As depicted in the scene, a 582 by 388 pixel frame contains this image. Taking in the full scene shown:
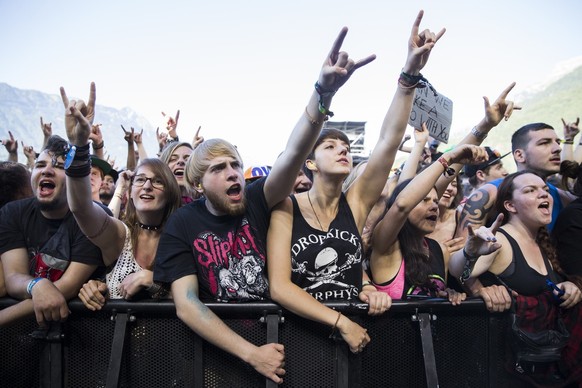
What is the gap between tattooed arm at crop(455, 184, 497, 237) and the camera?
3645mm

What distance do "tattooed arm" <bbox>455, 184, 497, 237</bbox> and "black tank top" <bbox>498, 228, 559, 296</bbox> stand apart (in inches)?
20.1

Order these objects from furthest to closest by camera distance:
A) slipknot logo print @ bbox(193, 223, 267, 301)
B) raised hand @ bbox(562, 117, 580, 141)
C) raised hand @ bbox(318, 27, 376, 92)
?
raised hand @ bbox(562, 117, 580, 141) < slipknot logo print @ bbox(193, 223, 267, 301) < raised hand @ bbox(318, 27, 376, 92)

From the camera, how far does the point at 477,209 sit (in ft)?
12.0

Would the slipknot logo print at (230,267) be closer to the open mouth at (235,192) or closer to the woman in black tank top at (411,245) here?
the open mouth at (235,192)

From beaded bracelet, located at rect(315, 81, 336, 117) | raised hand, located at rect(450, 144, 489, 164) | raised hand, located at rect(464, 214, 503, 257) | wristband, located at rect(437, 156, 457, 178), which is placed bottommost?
raised hand, located at rect(464, 214, 503, 257)

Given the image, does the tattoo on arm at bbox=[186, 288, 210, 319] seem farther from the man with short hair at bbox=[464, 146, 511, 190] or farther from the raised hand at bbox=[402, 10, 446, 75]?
the man with short hair at bbox=[464, 146, 511, 190]

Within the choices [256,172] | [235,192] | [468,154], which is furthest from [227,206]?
[256,172]

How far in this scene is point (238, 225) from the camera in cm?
285

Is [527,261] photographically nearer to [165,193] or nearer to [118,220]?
[165,193]

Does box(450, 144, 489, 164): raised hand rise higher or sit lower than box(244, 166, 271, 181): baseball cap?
lower

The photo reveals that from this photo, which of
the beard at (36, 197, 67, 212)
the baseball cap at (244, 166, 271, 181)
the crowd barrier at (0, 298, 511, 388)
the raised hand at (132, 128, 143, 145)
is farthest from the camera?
the raised hand at (132, 128, 143, 145)

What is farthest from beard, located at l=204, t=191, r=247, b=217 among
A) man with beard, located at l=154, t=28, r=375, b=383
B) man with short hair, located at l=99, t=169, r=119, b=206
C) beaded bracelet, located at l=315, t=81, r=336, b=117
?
man with short hair, located at l=99, t=169, r=119, b=206

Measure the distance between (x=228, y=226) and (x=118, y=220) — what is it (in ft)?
2.76

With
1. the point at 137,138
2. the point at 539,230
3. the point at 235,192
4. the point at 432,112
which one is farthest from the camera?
the point at 137,138
